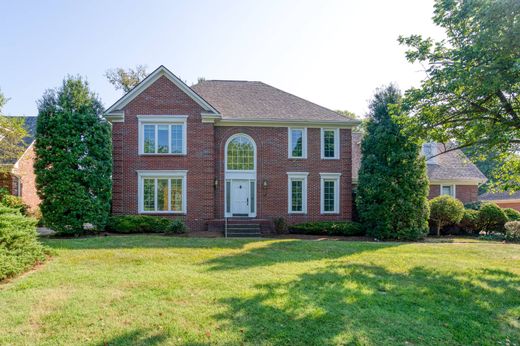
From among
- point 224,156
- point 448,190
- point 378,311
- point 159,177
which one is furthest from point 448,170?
point 378,311

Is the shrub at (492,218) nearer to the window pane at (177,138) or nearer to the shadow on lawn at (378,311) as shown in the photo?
the shadow on lawn at (378,311)

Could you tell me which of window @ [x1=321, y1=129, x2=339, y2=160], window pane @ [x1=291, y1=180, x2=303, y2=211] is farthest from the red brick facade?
window @ [x1=321, y1=129, x2=339, y2=160]

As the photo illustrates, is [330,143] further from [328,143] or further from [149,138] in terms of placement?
[149,138]

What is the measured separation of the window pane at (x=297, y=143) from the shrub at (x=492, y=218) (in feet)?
33.9

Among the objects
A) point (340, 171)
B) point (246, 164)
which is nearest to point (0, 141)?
point (246, 164)

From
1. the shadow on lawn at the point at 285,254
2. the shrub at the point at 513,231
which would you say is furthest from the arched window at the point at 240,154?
the shrub at the point at 513,231

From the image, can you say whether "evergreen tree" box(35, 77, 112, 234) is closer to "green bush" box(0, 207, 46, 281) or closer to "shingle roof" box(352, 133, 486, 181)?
"green bush" box(0, 207, 46, 281)

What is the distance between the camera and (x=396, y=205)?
1576 centimetres

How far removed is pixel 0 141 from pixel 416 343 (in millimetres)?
18915

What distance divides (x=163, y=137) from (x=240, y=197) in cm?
493

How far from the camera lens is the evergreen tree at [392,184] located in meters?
15.7

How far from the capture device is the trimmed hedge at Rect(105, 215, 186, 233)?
50.1 ft

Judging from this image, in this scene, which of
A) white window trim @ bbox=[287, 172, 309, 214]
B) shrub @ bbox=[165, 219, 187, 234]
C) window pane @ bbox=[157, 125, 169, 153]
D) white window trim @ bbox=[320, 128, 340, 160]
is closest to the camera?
shrub @ bbox=[165, 219, 187, 234]

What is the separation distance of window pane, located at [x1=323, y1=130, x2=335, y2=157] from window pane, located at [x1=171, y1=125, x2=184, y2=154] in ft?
24.9
